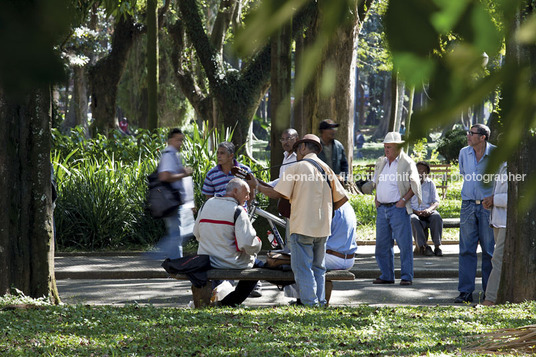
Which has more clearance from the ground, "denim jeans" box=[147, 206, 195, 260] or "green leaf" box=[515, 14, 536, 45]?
"green leaf" box=[515, 14, 536, 45]

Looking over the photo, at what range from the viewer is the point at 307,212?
730 cm

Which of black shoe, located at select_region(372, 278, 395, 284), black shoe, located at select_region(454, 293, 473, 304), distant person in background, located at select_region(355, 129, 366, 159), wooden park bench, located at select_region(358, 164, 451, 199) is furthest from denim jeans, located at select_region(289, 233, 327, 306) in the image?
distant person in background, located at select_region(355, 129, 366, 159)

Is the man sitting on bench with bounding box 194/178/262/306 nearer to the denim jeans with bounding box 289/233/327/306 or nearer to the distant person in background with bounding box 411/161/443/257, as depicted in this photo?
the denim jeans with bounding box 289/233/327/306

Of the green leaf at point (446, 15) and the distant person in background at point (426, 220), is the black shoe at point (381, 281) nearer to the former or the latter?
the distant person in background at point (426, 220)

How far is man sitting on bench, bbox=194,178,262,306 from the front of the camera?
753 cm

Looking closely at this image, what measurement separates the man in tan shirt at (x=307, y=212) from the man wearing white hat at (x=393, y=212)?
7.24 ft

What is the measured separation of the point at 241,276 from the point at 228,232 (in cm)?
41

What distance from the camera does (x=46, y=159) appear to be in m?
7.11

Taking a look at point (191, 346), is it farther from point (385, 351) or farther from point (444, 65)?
point (444, 65)

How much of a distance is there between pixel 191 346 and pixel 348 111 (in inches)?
504

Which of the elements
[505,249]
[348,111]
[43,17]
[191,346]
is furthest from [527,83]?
[348,111]

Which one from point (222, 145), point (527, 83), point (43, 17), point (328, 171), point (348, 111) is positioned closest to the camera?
point (43, 17)

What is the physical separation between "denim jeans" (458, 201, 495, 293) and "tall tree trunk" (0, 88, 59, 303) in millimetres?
4037

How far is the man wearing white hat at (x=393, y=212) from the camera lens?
31.2 feet
